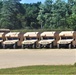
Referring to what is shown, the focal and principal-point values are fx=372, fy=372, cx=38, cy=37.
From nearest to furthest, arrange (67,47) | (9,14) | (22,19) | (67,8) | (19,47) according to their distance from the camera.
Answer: (67,47)
(19,47)
(67,8)
(9,14)
(22,19)

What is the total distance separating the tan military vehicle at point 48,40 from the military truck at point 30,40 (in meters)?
0.55

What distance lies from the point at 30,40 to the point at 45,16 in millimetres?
38278

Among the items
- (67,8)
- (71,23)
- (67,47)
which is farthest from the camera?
(67,8)

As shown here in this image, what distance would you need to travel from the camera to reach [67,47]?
3550 cm

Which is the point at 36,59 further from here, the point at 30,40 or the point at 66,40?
the point at 30,40

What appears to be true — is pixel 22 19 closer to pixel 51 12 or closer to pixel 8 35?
pixel 51 12

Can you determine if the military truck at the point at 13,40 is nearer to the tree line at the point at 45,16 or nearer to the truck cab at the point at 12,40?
the truck cab at the point at 12,40

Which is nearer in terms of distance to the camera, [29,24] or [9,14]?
[9,14]

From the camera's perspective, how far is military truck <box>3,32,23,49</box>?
1471 inches

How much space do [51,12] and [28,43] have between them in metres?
40.7

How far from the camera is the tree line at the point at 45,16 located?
6719 centimetres

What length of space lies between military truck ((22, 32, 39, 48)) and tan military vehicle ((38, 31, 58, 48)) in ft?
1.79

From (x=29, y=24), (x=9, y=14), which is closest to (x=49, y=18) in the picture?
(x=9, y=14)

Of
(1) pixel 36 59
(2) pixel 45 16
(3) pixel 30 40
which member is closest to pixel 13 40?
(3) pixel 30 40
